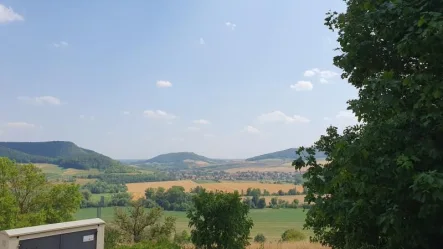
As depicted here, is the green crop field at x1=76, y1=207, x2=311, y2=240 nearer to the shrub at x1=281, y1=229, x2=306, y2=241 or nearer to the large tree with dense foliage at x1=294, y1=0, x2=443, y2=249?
the shrub at x1=281, y1=229, x2=306, y2=241

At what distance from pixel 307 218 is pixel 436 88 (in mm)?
5622

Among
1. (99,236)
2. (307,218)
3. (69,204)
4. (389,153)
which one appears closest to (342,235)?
(307,218)

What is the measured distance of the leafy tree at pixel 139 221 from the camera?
20578mm

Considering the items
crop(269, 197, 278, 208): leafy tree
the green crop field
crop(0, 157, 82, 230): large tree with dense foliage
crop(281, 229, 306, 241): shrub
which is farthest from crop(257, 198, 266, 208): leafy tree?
crop(0, 157, 82, 230): large tree with dense foliage

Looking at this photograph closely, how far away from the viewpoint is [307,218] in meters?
9.65

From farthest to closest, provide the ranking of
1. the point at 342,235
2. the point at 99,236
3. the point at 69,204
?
the point at 69,204 < the point at 99,236 < the point at 342,235

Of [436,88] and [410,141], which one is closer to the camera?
[436,88]

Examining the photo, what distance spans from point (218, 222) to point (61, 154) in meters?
98.1

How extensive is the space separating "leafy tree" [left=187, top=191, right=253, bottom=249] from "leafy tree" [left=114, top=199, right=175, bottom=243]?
280 inches

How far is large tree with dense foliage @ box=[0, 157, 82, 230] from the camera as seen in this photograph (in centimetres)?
2295

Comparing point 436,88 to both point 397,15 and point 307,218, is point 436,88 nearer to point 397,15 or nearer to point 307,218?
point 397,15

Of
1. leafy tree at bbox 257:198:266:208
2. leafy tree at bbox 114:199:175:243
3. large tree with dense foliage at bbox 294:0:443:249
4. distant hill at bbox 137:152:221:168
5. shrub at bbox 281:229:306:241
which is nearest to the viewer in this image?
large tree with dense foliage at bbox 294:0:443:249

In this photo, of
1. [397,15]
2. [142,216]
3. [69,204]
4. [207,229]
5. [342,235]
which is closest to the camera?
[397,15]

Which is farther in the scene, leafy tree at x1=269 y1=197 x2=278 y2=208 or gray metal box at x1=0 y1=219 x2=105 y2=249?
leafy tree at x1=269 y1=197 x2=278 y2=208
